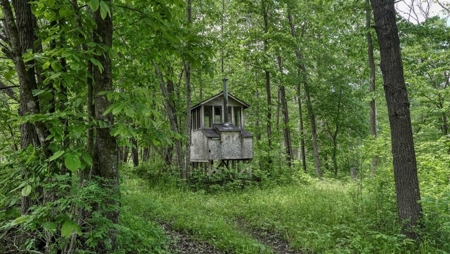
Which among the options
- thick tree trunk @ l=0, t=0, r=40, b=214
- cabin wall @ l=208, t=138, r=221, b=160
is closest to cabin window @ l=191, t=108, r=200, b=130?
cabin wall @ l=208, t=138, r=221, b=160

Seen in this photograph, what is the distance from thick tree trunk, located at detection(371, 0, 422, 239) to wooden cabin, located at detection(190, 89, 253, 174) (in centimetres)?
738

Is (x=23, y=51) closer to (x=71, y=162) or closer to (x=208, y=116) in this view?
(x=71, y=162)

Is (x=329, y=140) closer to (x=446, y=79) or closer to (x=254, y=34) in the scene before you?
(x=446, y=79)

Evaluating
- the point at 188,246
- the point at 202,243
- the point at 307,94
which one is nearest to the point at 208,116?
the point at 307,94

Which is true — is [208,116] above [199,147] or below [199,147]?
above

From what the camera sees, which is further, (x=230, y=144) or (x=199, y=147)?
(x=199, y=147)

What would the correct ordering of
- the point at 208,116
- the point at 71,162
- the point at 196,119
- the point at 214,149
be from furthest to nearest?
the point at 196,119 → the point at 208,116 → the point at 214,149 → the point at 71,162

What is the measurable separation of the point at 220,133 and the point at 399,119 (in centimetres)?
748

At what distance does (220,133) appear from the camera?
37.6 feet

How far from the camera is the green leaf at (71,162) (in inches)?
73.4

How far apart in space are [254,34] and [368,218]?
9.57 metres

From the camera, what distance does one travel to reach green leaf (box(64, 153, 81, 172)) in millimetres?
1865

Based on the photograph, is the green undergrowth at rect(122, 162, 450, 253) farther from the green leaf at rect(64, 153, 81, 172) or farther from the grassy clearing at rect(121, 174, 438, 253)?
the green leaf at rect(64, 153, 81, 172)

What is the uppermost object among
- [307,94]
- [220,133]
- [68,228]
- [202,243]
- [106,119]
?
[307,94]
